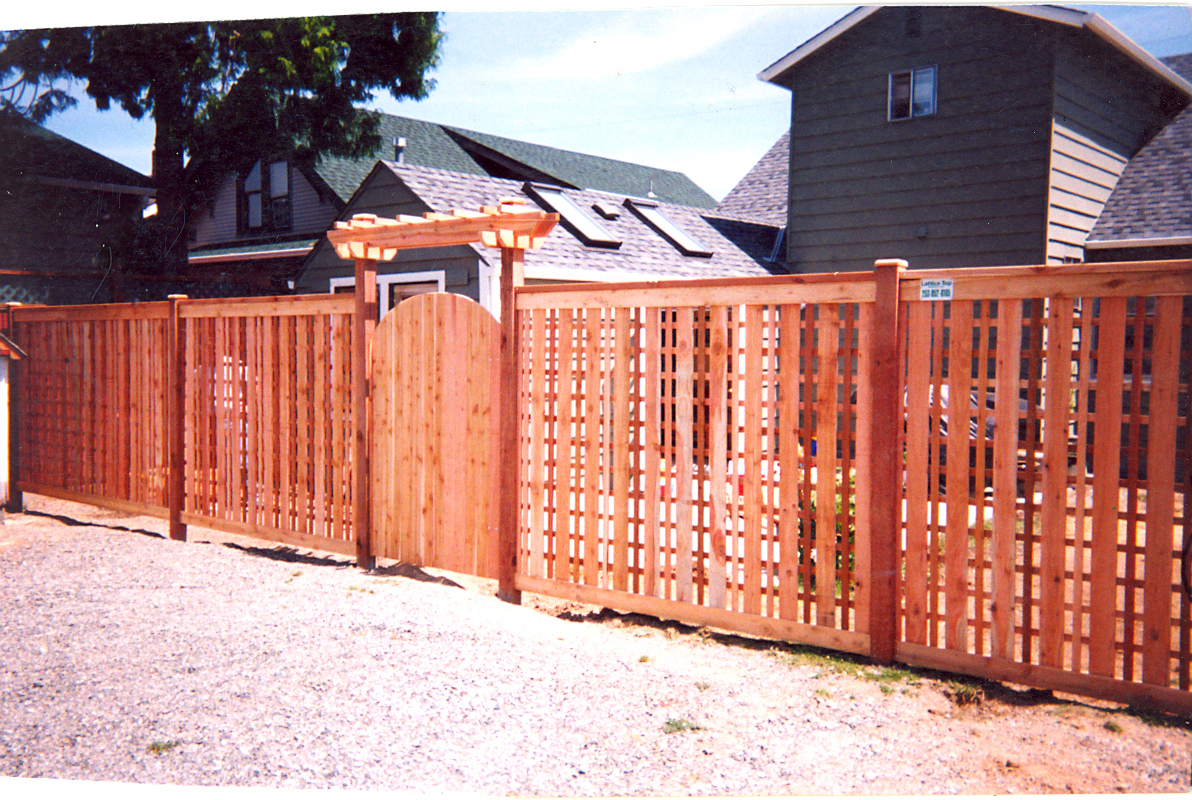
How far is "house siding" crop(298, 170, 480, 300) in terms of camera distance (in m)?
9.49

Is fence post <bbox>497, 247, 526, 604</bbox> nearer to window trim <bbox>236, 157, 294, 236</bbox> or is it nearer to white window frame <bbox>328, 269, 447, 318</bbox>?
white window frame <bbox>328, 269, 447, 318</bbox>

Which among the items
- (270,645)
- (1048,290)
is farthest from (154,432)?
(1048,290)

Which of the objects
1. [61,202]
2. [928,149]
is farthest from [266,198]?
[928,149]

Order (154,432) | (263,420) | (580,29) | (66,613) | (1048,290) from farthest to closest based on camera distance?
(154,432) → (263,420) → (580,29) → (66,613) → (1048,290)

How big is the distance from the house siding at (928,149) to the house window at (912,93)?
0.10 meters

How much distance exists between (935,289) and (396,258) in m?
7.62

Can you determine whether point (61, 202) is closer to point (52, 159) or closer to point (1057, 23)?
point (52, 159)

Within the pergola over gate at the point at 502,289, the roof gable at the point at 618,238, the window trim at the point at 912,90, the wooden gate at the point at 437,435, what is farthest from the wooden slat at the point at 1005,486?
the window trim at the point at 912,90

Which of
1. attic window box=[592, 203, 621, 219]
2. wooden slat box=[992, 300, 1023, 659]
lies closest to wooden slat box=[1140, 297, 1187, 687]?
wooden slat box=[992, 300, 1023, 659]

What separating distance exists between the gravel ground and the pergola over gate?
70cm

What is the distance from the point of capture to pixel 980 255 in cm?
1028

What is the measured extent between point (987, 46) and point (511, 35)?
20.1 feet

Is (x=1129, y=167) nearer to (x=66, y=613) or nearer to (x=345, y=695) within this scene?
(x=345, y=695)

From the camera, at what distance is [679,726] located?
3.23 meters
